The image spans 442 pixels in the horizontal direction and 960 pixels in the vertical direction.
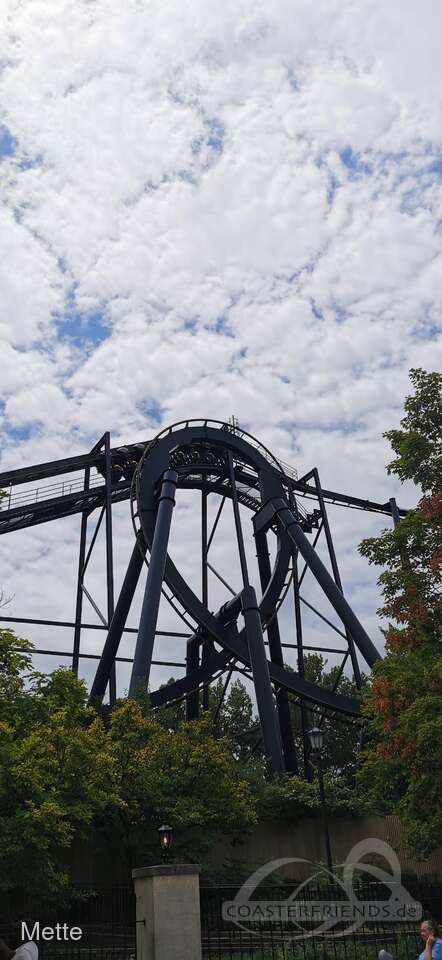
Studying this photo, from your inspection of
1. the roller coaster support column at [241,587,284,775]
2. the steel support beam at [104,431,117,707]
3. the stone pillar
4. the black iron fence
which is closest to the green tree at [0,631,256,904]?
the black iron fence

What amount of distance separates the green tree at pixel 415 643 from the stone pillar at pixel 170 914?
613 cm

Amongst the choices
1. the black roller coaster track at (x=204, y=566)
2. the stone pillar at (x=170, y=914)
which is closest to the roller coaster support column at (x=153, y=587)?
the black roller coaster track at (x=204, y=566)

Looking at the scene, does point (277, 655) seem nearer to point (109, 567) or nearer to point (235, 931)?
point (109, 567)

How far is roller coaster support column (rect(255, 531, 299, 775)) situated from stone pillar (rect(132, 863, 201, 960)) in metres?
21.6

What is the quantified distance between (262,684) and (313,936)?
13.6 metres

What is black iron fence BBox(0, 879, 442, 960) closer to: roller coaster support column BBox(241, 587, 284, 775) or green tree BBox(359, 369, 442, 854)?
green tree BBox(359, 369, 442, 854)

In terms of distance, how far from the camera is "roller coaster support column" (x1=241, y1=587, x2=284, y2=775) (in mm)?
26000

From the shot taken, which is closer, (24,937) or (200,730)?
(24,937)

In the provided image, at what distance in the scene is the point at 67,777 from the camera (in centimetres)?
1731

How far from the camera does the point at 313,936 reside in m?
13.7

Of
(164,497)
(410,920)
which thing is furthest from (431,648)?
(164,497)

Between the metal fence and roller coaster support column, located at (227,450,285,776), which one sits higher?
roller coaster support column, located at (227,450,285,776)

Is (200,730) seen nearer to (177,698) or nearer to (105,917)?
(105,917)

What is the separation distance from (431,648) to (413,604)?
932 mm
